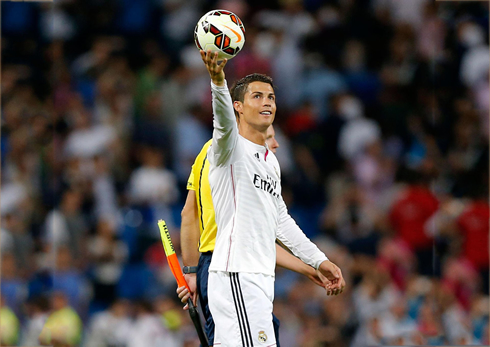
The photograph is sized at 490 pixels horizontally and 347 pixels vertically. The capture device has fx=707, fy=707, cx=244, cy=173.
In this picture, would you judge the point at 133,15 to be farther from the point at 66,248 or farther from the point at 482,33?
the point at 482,33

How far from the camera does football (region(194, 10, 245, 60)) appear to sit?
418 centimetres

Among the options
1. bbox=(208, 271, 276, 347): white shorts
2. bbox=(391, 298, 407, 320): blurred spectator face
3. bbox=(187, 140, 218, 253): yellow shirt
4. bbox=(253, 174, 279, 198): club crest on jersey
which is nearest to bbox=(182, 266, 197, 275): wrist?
bbox=(187, 140, 218, 253): yellow shirt

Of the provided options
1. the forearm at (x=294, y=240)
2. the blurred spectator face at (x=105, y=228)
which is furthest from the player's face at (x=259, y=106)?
the blurred spectator face at (x=105, y=228)

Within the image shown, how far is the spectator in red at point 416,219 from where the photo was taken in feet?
33.4

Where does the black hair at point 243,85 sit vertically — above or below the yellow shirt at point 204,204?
above

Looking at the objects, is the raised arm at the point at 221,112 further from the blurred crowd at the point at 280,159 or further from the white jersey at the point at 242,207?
the blurred crowd at the point at 280,159

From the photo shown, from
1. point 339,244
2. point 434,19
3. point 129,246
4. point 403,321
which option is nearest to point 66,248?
point 129,246

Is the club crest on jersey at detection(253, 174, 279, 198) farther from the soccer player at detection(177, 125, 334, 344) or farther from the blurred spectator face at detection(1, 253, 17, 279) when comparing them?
the blurred spectator face at detection(1, 253, 17, 279)

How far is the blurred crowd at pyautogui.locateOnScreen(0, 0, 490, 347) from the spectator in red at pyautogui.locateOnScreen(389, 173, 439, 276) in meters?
0.02

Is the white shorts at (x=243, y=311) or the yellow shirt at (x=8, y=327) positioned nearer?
the white shorts at (x=243, y=311)

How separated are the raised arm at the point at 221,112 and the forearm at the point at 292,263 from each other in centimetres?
109

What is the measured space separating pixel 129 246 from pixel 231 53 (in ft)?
19.6

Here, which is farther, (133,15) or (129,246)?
(133,15)

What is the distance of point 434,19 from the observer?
40.4ft
